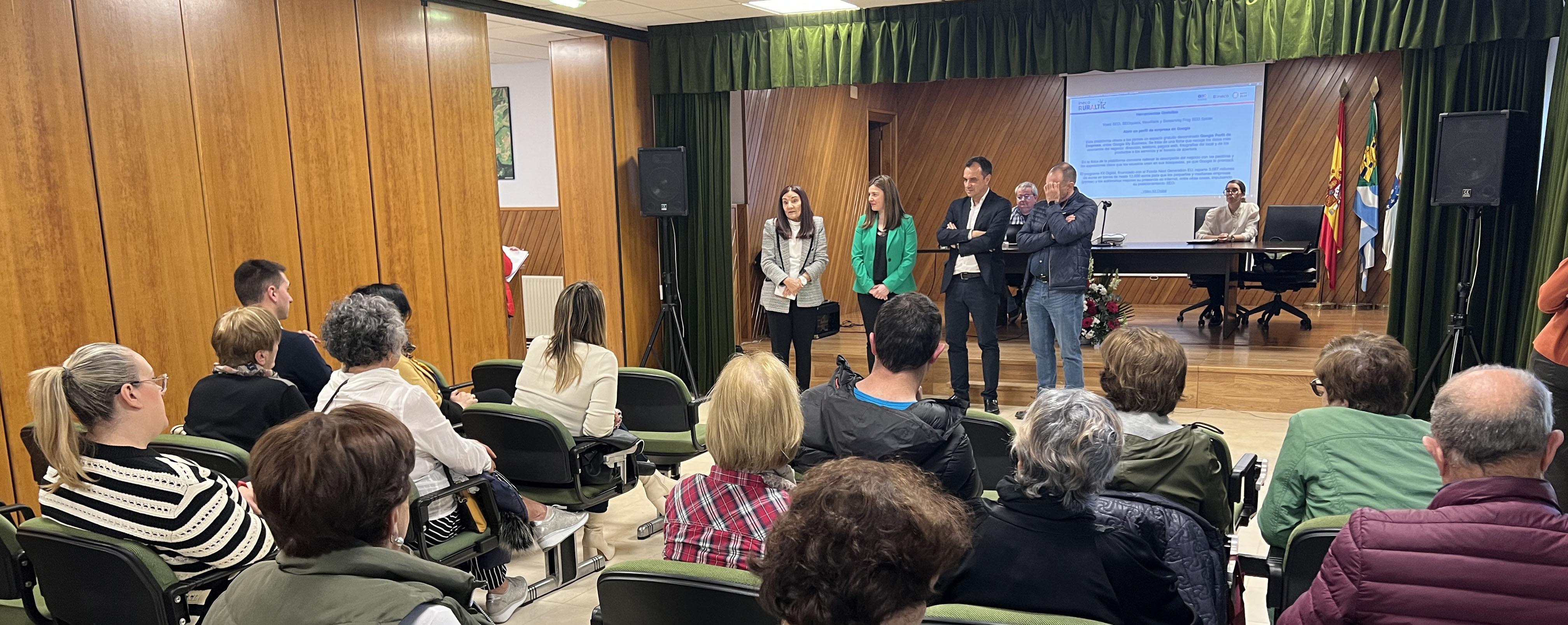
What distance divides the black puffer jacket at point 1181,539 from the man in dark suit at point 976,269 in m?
3.75

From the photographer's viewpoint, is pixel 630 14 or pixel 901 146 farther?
pixel 901 146

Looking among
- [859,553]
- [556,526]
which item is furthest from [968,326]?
[859,553]

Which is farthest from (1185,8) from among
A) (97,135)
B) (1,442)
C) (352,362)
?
(1,442)

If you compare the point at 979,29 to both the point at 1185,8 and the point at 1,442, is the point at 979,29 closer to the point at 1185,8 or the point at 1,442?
the point at 1185,8

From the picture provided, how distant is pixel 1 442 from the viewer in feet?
11.8

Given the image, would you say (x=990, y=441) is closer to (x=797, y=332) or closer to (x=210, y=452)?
(x=210, y=452)

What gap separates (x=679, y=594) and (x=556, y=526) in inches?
67.0

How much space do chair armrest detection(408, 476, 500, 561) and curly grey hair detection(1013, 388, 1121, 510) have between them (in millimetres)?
1670

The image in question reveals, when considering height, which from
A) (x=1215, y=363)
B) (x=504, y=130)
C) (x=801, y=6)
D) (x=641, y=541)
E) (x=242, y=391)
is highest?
(x=801, y=6)

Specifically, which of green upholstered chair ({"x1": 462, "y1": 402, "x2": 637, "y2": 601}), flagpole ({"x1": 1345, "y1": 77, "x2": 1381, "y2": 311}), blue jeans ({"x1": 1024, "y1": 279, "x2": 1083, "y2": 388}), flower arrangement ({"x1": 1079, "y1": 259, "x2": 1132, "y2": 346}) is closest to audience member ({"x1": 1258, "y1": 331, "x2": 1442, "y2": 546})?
green upholstered chair ({"x1": 462, "y1": 402, "x2": 637, "y2": 601})

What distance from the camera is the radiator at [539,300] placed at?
28.6 feet

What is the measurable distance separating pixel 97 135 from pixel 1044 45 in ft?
15.6

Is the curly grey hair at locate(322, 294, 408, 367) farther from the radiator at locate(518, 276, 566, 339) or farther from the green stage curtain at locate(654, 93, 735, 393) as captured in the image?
the radiator at locate(518, 276, 566, 339)

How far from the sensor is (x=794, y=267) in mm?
6008
